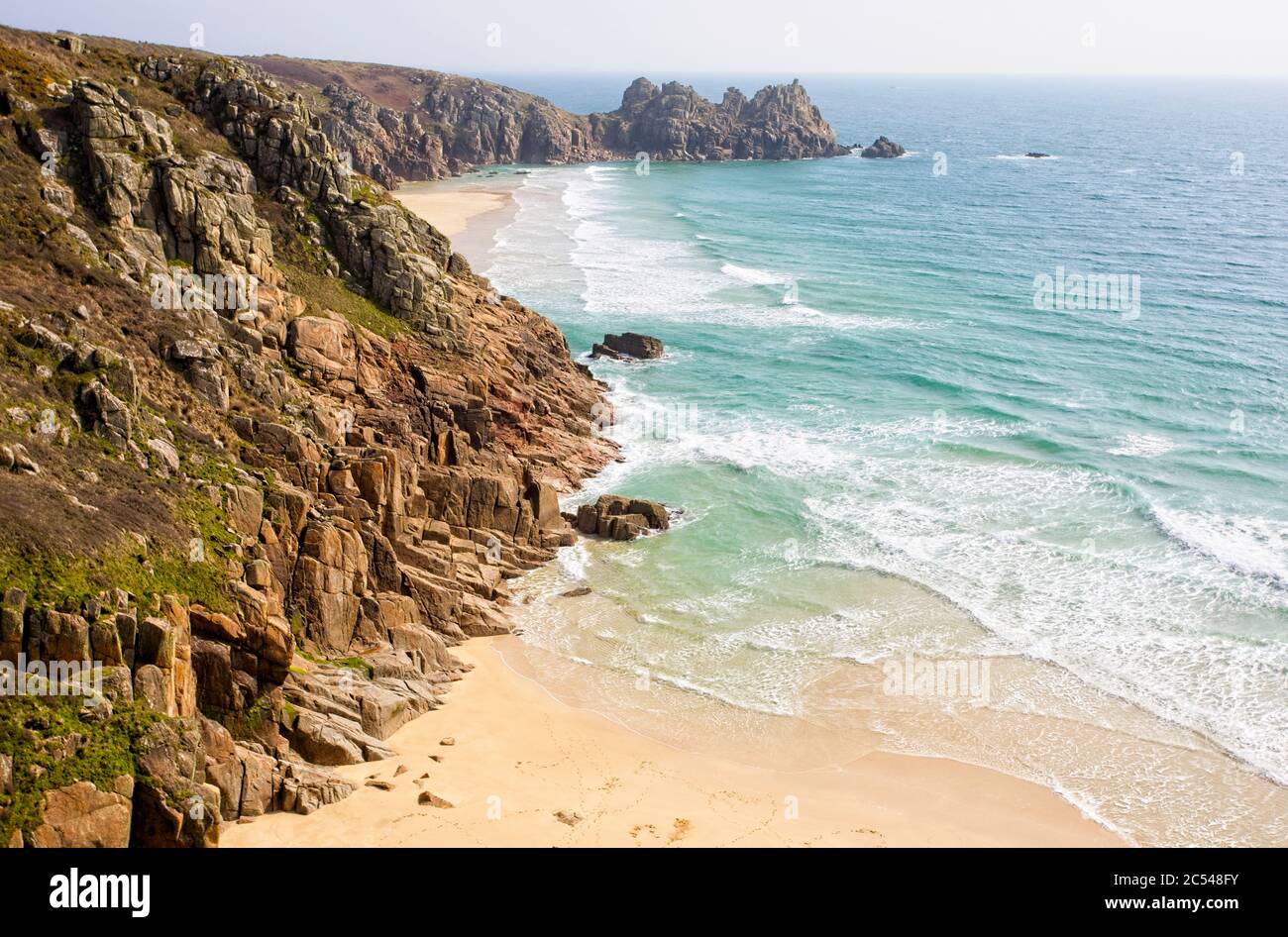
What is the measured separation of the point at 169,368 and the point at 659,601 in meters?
16.4

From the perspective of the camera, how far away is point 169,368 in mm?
32188

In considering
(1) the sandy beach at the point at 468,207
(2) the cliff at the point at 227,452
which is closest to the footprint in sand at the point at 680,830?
(2) the cliff at the point at 227,452

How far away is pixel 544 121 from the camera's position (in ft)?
537

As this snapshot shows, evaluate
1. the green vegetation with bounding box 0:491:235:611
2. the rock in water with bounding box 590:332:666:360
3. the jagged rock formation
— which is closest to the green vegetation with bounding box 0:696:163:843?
the green vegetation with bounding box 0:491:235:611

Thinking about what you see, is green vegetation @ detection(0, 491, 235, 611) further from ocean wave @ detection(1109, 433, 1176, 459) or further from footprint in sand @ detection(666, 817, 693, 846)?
ocean wave @ detection(1109, 433, 1176, 459)

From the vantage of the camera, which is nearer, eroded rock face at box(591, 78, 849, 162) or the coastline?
the coastline

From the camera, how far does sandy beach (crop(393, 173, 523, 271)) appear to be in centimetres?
9212

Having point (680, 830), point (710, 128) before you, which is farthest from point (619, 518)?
point (710, 128)

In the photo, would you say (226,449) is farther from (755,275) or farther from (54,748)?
(755,275)

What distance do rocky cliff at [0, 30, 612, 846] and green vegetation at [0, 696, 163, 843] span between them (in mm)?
42

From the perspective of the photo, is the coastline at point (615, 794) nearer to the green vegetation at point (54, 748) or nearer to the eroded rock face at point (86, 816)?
the eroded rock face at point (86, 816)

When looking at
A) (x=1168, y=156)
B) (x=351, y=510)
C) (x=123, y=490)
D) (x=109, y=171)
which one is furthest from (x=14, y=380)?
(x=1168, y=156)

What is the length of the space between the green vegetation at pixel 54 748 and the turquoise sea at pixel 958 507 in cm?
1368

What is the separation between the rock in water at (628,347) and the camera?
62844mm
